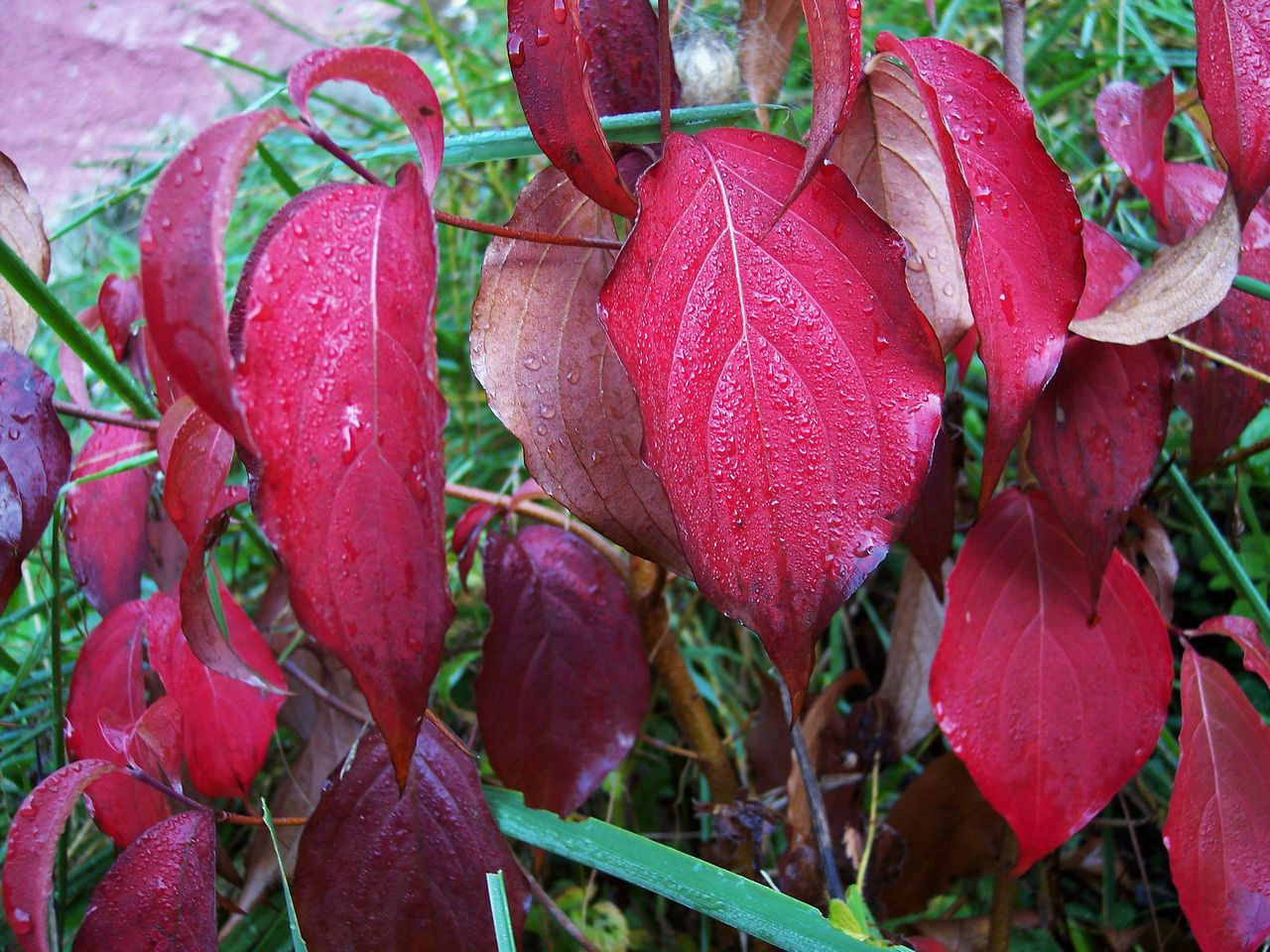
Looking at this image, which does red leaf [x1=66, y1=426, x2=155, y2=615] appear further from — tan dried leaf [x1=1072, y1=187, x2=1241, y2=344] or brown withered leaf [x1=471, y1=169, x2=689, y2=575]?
tan dried leaf [x1=1072, y1=187, x2=1241, y2=344]

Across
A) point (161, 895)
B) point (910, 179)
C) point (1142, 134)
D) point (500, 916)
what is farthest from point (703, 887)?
point (1142, 134)

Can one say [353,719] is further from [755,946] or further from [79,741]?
[755,946]

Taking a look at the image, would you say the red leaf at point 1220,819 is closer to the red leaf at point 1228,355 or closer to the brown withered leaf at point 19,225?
the red leaf at point 1228,355

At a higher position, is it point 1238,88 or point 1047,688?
point 1238,88

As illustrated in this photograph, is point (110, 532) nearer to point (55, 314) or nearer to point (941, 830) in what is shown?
point (55, 314)

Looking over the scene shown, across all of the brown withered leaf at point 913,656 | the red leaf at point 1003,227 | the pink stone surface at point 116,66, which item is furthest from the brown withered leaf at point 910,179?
the pink stone surface at point 116,66

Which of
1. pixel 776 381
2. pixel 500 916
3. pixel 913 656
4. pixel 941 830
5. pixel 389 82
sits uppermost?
pixel 389 82

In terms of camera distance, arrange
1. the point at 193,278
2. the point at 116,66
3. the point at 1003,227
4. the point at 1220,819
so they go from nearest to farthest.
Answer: the point at 193,278, the point at 1003,227, the point at 1220,819, the point at 116,66
